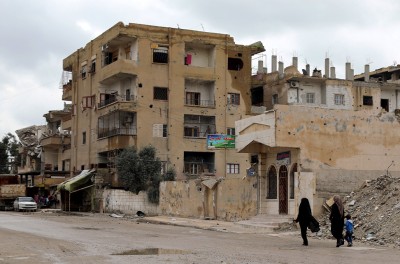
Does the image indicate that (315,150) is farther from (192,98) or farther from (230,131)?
(192,98)

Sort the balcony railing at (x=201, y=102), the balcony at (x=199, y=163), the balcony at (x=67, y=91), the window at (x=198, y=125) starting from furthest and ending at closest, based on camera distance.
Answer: the balcony at (x=67, y=91)
the balcony railing at (x=201, y=102)
the window at (x=198, y=125)
the balcony at (x=199, y=163)

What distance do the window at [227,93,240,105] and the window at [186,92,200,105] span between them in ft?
9.65

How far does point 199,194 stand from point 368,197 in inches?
476

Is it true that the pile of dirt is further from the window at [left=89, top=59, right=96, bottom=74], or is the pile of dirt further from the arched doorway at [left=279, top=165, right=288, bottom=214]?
the window at [left=89, top=59, right=96, bottom=74]

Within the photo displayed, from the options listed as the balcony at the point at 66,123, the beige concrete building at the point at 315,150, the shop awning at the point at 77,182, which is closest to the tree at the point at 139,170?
the shop awning at the point at 77,182

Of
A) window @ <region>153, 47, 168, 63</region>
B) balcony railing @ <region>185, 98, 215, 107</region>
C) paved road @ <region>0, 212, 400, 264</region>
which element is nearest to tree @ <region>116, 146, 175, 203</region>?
balcony railing @ <region>185, 98, 215, 107</region>

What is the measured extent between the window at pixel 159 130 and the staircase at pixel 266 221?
25.5 meters

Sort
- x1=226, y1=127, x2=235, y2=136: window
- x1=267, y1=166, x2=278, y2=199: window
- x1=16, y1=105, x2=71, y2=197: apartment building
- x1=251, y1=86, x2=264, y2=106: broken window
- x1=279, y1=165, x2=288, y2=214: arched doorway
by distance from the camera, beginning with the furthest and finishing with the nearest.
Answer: x1=251, y1=86, x2=264, y2=106: broken window → x1=16, y1=105, x2=71, y2=197: apartment building → x1=226, y1=127, x2=235, y2=136: window → x1=267, y1=166, x2=278, y2=199: window → x1=279, y1=165, x2=288, y2=214: arched doorway

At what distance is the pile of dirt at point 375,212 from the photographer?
20.5 metres

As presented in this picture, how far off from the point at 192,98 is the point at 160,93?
3.28 meters

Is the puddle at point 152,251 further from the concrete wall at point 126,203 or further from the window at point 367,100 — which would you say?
the window at point 367,100

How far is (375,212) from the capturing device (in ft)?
75.7

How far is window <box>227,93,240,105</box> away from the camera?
58.5m

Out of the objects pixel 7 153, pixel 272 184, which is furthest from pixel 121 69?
pixel 7 153
